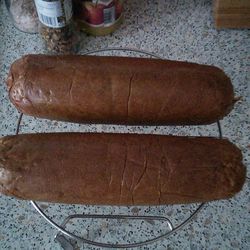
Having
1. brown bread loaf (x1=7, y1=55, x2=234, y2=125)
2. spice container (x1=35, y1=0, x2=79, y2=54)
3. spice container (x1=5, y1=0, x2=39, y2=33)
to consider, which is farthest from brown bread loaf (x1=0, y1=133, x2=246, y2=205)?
spice container (x1=5, y1=0, x2=39, y2=33)

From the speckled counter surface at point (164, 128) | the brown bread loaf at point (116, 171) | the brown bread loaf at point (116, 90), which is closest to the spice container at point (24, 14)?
the speckled counter surface at point (164, 128)

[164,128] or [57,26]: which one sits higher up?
[57,26]

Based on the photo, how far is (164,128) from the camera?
736 millimetres

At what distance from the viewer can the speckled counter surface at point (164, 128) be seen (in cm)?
62

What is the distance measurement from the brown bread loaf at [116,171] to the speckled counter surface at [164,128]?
5.3 inches

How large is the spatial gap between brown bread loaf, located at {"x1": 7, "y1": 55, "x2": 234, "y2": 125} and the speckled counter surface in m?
0.17

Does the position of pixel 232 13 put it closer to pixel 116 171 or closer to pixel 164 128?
pixel 164 128

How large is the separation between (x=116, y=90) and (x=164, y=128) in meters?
0.22

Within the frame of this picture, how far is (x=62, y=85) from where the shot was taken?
55 centimetres

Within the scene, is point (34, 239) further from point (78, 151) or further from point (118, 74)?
point (118, 74)

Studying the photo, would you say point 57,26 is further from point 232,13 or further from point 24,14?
point 232,13

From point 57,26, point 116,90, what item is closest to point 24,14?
point 57,26

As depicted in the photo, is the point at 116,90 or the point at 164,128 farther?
the point at 164,128

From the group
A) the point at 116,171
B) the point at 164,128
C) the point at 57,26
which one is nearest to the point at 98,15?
the point at 57,26
